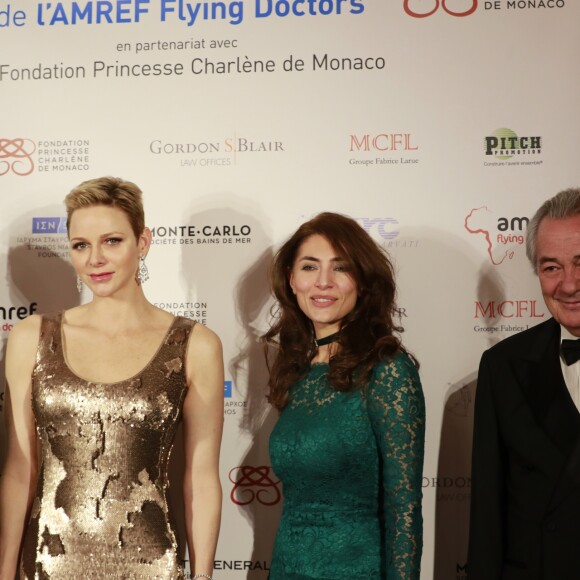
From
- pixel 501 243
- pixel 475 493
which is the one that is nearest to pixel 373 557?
pixel 475 493

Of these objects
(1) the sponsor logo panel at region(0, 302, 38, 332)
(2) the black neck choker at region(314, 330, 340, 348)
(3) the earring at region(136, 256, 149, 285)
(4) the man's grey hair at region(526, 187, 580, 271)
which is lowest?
(2) the black neck choker at region(314, 330, 340, 348)

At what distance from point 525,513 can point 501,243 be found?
1.27 metres

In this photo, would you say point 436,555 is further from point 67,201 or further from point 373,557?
point 67,201

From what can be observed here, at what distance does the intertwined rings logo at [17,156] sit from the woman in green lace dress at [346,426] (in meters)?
1.41

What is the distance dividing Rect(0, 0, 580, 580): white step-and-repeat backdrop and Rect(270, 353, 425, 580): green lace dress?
825 millimetres

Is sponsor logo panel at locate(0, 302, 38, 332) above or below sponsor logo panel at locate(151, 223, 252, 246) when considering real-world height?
below

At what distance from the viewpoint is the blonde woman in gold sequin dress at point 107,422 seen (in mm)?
2748

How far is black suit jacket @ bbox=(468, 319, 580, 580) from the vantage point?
2473 mm

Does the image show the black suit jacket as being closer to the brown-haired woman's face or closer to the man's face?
the man's face

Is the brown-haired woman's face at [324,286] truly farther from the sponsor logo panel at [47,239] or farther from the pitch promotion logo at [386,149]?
the sponsor logo panel at [47,239]

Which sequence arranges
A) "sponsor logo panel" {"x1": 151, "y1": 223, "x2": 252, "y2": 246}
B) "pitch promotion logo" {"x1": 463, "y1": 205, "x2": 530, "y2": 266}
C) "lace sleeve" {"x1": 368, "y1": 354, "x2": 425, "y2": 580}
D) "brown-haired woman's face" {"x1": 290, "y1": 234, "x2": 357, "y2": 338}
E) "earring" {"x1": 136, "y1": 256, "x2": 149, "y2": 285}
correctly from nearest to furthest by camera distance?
"lace sleeve" {"x1": 368, "y1": 354, "x2": 425, "y2": 580}
"brown-haired woman's face" {"x1": 290, "y1": 234, "x2": 357, "y2": 338}
"earring" {"x1": 136, "y1": 256, "x2": 149, "y2": 285}
"pitch promotion logo" {"x1": 463, "y1": 205, "x2": 530, "y2": 266}
"sponsor logo panel" {"x1": 151, "y1": 223, "x2": 252, "y2": 246}

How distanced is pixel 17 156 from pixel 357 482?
2.07 metres

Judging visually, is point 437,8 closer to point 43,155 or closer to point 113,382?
point 43,155

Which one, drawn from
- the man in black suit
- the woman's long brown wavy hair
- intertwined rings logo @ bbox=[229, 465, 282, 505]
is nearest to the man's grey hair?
Answer: the man in black suit
